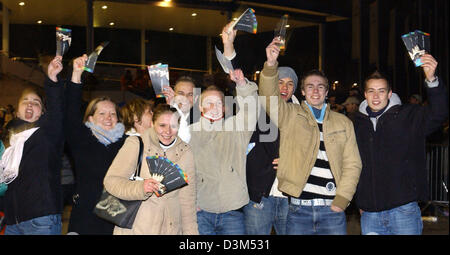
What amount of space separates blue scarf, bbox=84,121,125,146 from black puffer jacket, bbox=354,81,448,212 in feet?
6.85

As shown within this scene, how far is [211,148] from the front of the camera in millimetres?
4441

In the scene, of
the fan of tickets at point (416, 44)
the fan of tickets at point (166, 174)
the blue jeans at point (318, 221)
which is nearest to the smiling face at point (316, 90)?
the fan of tickets at point (416, 44)

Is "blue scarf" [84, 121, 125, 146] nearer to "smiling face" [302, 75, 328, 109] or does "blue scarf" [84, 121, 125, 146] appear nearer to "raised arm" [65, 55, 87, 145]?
"raised arm" [65, 55, 87, 145]

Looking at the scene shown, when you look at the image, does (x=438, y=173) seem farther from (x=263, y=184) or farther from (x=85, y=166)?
(x=85, y=166)

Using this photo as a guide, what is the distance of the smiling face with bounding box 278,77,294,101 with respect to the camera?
198 inches

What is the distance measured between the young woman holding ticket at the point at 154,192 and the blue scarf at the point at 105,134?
495mm

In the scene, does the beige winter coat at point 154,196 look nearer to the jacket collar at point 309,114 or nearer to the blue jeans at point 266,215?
the blue jeans at point 266,215

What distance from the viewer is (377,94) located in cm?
443

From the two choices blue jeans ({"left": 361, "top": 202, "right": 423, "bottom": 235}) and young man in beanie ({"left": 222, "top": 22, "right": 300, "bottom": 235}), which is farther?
young man in beanie ({"left": 222, "top": 22, "right": 300, "bottom": 235})

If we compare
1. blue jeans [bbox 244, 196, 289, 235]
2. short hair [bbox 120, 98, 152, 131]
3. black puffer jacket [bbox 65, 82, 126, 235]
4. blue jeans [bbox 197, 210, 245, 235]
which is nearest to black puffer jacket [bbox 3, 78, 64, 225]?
black puffer jacket [bbox 65, 82, 126, 235]

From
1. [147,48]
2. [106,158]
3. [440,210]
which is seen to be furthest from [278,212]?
[147,48]

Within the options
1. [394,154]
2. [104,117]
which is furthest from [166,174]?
[394,154]

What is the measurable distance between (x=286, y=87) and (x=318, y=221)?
1.43 meters

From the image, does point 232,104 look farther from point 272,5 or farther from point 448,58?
point 448,58
